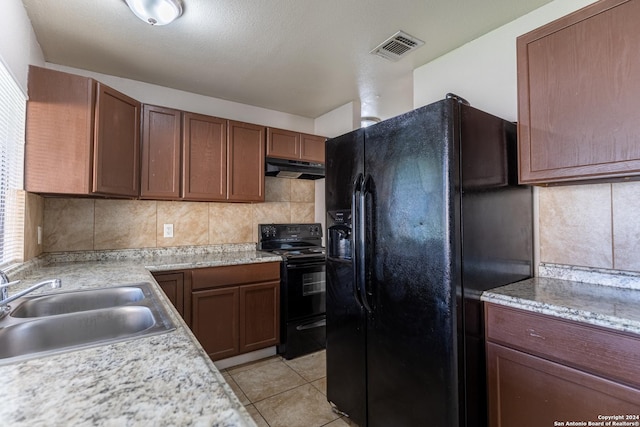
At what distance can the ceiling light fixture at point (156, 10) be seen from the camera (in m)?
1.64

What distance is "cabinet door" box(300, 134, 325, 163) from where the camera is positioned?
10.5ft

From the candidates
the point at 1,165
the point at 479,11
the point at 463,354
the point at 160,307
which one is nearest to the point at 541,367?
the point at 463,354

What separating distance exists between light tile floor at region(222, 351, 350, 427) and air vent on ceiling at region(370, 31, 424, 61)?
2.43 metres

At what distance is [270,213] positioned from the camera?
332cm

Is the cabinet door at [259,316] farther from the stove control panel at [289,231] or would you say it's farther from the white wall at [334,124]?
the white wall at [334,124]

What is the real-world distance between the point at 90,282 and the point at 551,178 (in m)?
2.35

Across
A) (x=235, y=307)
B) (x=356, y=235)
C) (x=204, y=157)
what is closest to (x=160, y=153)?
(x=204, y=157)

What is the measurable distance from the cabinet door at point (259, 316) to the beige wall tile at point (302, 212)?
97cm

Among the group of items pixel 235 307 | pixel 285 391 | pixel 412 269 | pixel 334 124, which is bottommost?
pixel 285 391

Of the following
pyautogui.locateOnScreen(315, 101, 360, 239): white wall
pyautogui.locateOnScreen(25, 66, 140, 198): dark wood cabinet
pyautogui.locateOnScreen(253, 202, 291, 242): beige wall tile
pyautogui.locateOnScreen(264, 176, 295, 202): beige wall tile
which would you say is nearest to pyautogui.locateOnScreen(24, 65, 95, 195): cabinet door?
pyautogui.locateOnScreen(25, 66, 140, 198): dark wood cabinet

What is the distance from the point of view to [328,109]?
11.3 feet

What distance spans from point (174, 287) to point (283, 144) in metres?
1.62

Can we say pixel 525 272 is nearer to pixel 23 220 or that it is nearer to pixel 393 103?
pixel 393 103

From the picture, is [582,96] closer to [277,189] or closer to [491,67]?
[491,67]
